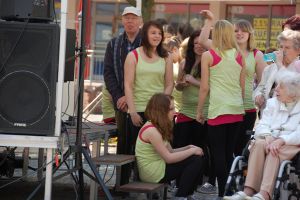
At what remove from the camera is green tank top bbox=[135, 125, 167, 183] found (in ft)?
25.3

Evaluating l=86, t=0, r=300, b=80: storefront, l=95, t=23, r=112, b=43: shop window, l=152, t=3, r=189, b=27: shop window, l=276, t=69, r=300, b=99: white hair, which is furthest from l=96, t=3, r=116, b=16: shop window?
l=276, t=69, r=300, b=99: white hair

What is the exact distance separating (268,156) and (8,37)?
250 cm

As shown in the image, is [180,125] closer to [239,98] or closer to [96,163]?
[239,98]

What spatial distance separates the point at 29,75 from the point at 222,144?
7.12 ft

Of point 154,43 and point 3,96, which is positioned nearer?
point 3,96

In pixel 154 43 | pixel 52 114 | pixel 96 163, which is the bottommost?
pixel 96 163

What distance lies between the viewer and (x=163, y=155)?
7.62 meters

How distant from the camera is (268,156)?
7.20 m

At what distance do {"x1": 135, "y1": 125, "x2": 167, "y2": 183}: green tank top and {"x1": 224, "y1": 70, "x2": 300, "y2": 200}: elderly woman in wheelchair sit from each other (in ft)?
2.97

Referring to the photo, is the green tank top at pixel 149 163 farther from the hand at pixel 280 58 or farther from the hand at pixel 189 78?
the hand at pixel 280 58

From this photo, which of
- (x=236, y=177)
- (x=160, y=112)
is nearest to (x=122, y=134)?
(x=160, y=112)

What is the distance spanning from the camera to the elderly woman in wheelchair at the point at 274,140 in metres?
7.10

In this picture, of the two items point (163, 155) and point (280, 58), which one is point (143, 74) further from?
point (280, 58)

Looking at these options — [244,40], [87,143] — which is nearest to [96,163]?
[87,143]
